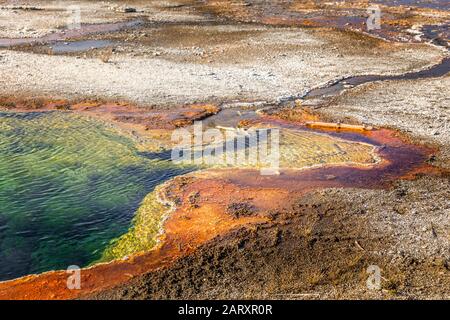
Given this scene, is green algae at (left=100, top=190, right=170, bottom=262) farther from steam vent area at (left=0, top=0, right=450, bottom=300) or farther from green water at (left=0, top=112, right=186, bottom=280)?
green water at (left=0, top=112, right=186, bottom=280)

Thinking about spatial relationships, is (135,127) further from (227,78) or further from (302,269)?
(302,269)

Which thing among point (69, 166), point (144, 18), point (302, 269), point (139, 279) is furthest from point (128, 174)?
point (144, 18)

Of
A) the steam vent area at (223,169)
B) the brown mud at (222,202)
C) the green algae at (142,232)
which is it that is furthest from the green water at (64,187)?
the brown mud at (222,202)

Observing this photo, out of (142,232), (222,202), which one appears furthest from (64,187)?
(222,202)

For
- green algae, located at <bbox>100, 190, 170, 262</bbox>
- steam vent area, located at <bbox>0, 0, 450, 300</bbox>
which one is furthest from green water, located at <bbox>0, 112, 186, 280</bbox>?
green algae, located at <bbox>100, 190, 170, 262</bbox>

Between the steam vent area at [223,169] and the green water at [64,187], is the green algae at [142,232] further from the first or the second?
the green water at [64,187]

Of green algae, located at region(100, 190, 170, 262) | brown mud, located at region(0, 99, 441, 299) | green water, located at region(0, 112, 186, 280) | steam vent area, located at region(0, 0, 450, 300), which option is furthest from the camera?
green water, located at region(0, 112, 186, 280)
